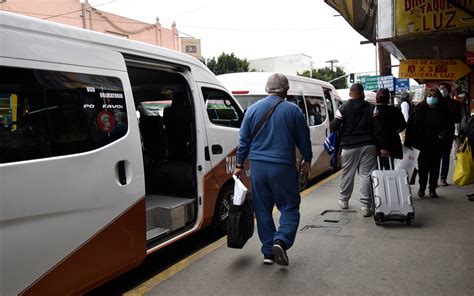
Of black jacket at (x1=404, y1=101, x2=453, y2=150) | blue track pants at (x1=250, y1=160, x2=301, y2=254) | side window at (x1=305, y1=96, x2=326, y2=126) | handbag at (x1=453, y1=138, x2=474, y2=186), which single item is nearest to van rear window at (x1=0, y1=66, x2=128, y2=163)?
blue track pants at (x1=250, y1=160, x2=301, y2=254)

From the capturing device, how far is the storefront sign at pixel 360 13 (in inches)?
249

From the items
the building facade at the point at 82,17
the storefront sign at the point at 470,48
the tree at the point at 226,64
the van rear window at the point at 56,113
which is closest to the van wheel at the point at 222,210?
the van rear window at the point at 56,113

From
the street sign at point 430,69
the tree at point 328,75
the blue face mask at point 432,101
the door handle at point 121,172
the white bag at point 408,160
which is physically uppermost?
the tree at point 328,75

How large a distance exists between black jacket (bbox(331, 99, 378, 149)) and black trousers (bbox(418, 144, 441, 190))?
4.17 ft

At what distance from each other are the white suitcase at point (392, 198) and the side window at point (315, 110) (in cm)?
360

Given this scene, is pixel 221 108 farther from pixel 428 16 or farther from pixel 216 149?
pixel 428 16

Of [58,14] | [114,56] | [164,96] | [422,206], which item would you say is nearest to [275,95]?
[114,56]

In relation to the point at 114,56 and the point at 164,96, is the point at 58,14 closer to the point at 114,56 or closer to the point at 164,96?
the point at 164,96

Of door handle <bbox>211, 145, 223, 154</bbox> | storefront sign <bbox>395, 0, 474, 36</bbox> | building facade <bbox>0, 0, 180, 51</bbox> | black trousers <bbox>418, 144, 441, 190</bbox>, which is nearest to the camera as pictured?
door handle <bbox>211, 145, 223, 154</bbox>

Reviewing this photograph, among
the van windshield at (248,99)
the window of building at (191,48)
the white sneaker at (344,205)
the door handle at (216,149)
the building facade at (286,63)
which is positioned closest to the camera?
the door handle at (216,149)

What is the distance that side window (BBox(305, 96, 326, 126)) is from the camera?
8.76 m

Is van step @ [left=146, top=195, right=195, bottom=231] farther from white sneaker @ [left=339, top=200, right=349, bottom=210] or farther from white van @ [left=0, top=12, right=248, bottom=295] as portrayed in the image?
white sneaker @ [left=339, top=200, right=349, bottom=210]

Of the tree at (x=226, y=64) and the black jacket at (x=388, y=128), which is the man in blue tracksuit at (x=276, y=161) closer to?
the black jacket at (x=388, y=128)

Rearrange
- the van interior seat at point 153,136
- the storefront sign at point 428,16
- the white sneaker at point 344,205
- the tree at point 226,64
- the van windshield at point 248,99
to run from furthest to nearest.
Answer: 1. the tree at point 226,64
2. the van windshield at point 248,99
3. the storefront sign at point 428,16
4. the white sneaker at point 344,205
5. the van interior seat at point 153,136
